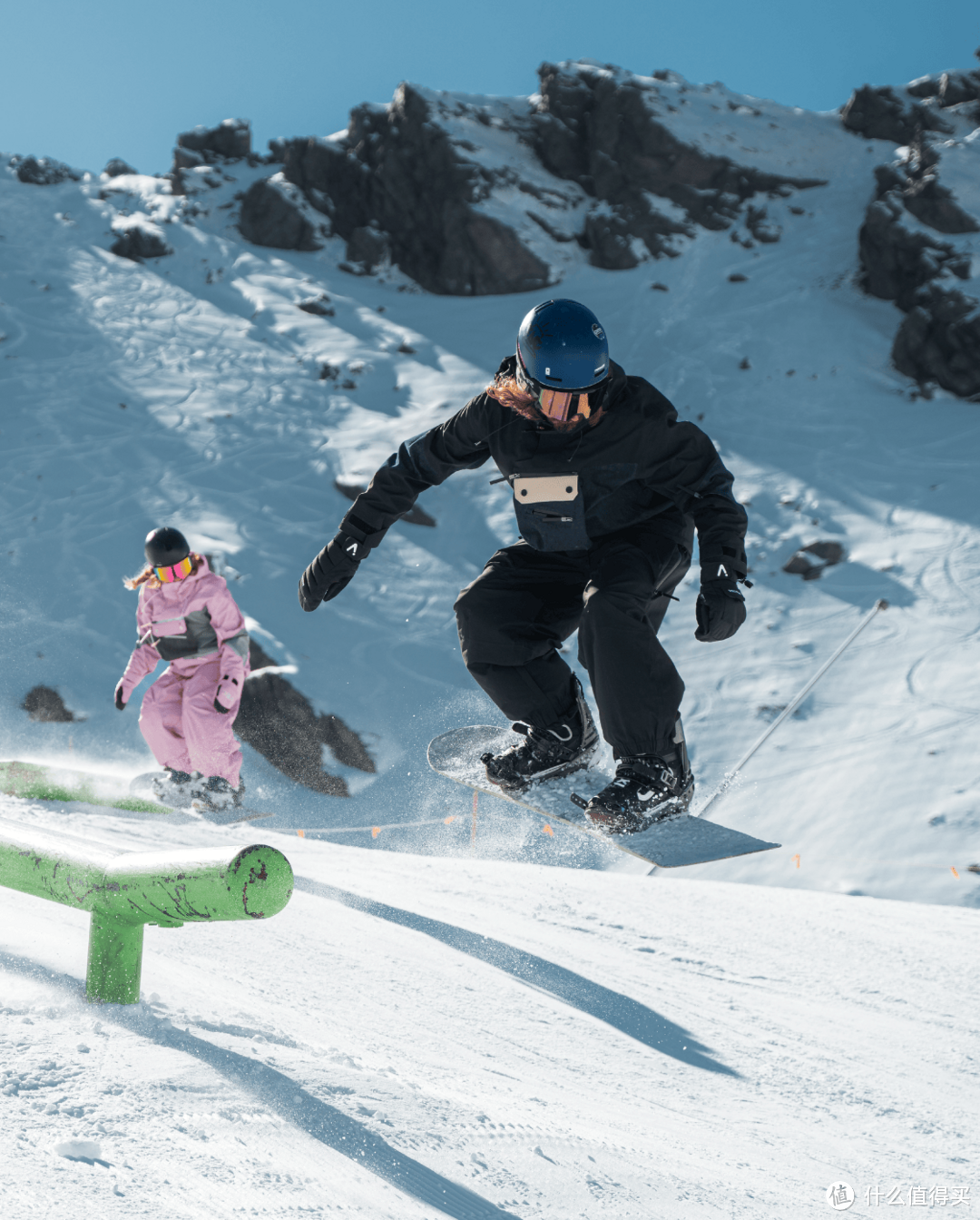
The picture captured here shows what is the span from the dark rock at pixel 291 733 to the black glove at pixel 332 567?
6078mm

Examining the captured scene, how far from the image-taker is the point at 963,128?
20469 mm

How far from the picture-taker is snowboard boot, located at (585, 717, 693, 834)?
2770 millimetres

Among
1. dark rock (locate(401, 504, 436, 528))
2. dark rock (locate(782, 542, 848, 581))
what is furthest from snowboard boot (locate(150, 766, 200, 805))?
dark rock (locate(782, 542, 848, 581))

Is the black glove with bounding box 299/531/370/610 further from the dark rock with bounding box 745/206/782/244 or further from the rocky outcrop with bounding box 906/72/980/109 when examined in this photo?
the rocky outcrop with bounding box 906/72/980/109

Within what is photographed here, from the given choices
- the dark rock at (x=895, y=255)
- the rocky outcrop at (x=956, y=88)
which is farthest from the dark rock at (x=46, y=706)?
the rocky outcrop at (x=956, y=88)

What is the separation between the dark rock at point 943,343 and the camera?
14844 millimetres

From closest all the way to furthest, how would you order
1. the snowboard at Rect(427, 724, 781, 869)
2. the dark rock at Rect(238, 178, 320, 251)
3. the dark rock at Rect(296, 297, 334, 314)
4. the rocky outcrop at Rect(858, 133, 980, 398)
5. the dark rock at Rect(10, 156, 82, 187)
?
the snowboard at Rect(427, 724, 781, 869), the rocky outcrop at Rect(858, 133, 980, 398), the dark rock at Rect(296, 297, 334, 314), the dark rock at Rect(238, 178, 320, 251), the dark rock at Rect(10, 156, 82, 187)

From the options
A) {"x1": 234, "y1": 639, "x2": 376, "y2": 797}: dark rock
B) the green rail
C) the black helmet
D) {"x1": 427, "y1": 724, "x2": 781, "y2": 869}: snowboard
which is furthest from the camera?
{"x1": 234, "y1": 639, "x2": 376, "y2": 797}: dark rock

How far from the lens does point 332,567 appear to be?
130 inches

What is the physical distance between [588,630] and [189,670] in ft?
11.6

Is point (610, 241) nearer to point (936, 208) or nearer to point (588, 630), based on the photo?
point (936, 208)

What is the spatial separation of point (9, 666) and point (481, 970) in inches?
333

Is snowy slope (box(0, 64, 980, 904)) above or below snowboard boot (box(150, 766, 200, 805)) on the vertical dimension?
above

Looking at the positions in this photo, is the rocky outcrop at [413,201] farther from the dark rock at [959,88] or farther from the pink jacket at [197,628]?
the pink jacket at [197,628]
